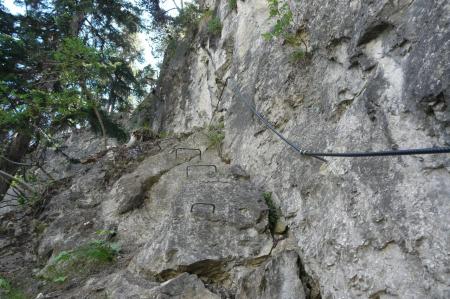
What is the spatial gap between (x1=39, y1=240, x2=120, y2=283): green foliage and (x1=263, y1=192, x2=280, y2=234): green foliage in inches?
96.5

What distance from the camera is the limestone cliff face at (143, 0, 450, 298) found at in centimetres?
281

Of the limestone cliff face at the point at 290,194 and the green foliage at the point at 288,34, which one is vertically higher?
the green foliage at the point at 288,34

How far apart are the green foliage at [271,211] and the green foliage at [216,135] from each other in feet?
8.08

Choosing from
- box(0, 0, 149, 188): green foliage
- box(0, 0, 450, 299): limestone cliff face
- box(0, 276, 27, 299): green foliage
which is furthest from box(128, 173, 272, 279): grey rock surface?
box(0, 0, 149, 188): green foliage

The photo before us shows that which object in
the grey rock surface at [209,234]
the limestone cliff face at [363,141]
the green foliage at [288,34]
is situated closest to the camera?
the limestone cliff face at [363,141]

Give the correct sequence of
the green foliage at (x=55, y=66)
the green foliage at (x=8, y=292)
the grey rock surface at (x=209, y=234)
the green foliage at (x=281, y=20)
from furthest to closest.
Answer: the green foliage at (x=55, y=66), the green foliage at (x=281, y=20), the green foliage at (x=8, y=292), the grey rock surface at (x=209, y=234)

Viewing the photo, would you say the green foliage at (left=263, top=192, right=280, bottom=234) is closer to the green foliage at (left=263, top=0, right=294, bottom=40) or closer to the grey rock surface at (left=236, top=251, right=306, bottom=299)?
the grey rock surface at (left=236, top=251, right=306, bottom=299)

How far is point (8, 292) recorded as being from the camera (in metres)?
5.49

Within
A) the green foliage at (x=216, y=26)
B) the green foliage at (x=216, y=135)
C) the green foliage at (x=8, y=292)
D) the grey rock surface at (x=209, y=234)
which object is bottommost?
the green foliage at (x=8, y=292)

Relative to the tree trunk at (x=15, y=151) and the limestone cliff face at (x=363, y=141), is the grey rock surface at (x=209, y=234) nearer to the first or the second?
the limestone cliff face at (x=363, y=141)

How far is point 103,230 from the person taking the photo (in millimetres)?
6176

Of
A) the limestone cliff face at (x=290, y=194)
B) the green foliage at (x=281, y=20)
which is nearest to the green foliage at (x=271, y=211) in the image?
the limestone cliff face at (x=290, y=194)

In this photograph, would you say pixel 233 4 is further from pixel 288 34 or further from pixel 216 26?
pixel 288 34

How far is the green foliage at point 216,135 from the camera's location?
7.33 meters
